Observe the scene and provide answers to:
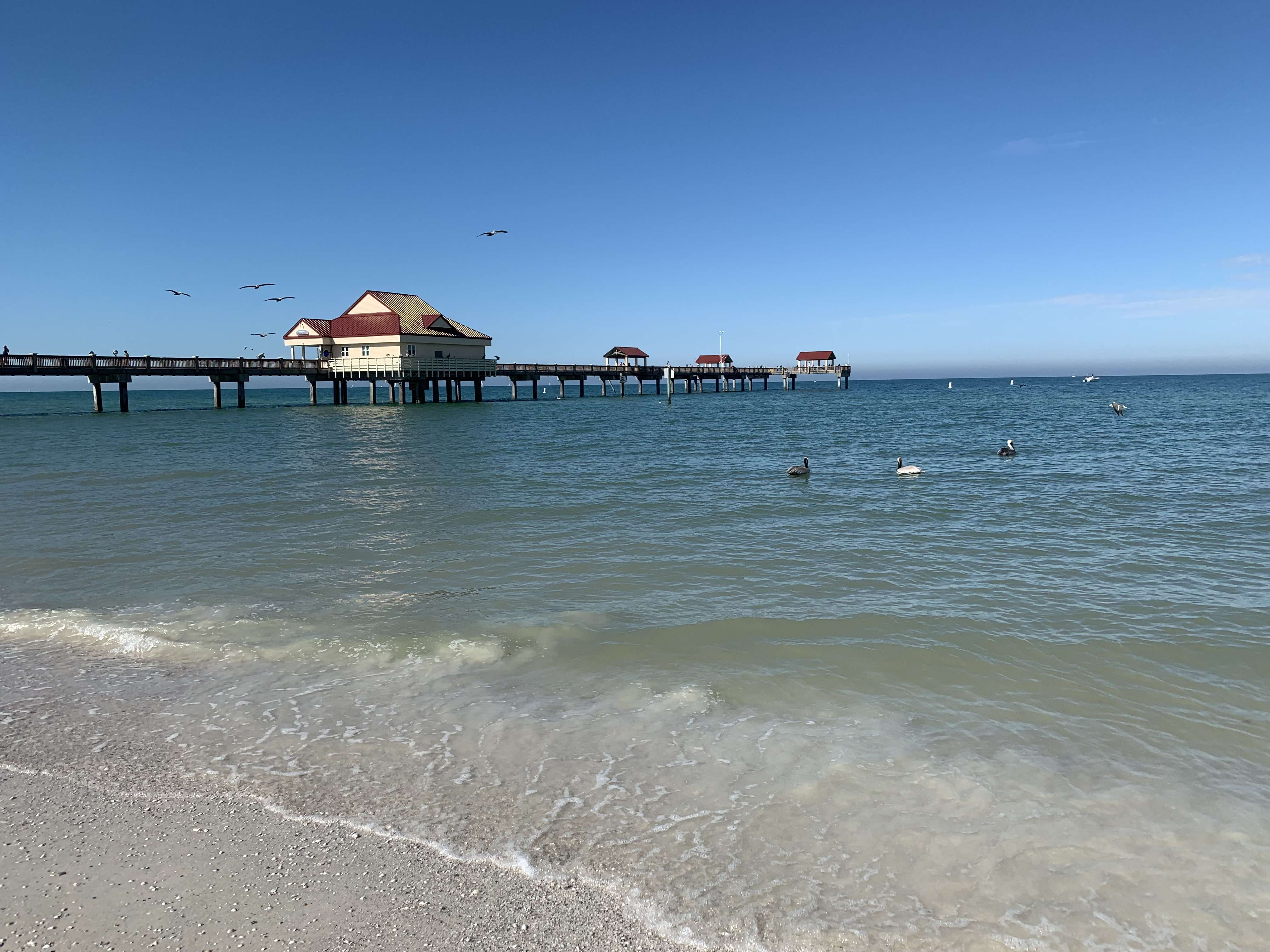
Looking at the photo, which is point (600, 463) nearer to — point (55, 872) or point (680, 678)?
point (680, 678)

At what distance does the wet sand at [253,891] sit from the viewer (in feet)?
11.7

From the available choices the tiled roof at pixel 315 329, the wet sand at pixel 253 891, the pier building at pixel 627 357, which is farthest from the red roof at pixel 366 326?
the wet sand at pixel 253 891

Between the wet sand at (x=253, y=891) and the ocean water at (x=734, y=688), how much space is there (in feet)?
0.81

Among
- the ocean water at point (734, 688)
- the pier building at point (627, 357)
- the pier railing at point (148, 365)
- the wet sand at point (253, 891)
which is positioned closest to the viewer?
the wet sand at point (253, 891)

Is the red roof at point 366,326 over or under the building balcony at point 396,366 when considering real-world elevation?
over

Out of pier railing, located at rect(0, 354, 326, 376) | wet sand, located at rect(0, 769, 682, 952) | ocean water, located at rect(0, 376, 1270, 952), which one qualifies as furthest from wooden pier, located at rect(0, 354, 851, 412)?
wet sand, located at rect(0, 769, 682, 952)

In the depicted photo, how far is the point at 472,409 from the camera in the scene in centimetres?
6381

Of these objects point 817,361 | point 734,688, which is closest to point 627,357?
point 817,361

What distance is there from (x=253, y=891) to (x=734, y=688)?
407 cm

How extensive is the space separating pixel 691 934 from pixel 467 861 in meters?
1.30

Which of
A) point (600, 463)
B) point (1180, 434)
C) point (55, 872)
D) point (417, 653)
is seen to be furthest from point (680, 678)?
point (1180, 434)

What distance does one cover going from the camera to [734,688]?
6.83m

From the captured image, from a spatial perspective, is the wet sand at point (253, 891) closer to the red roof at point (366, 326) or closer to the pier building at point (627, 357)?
the red roof at point (366, 326)

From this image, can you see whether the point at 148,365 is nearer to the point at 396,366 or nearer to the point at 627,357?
the point at 396,366
